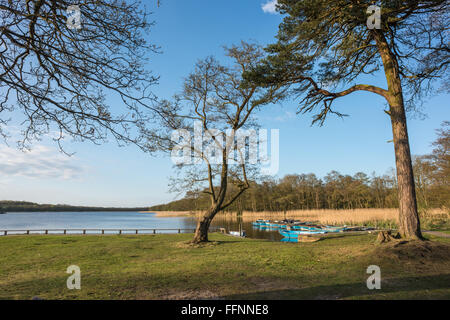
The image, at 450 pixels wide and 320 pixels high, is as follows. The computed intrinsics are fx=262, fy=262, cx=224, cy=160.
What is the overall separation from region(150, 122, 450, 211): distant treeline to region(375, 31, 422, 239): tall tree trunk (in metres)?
7.04

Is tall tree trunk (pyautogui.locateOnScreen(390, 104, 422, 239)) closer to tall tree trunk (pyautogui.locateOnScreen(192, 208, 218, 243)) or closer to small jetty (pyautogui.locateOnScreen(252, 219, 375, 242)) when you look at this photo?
small jetty (pyautogui.locateOnScreen(252, 219, 375, 242))

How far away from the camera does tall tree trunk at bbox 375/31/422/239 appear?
7.67 m

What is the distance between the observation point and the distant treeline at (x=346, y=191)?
18.9m

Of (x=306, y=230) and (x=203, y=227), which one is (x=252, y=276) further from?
(x=306, y=230)

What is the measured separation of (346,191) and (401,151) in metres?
41.5

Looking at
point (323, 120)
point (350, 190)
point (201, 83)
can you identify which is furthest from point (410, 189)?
point (350, 190)

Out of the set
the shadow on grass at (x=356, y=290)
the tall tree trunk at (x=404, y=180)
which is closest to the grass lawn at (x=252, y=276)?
the shadow on grass at (x=356, y=290)

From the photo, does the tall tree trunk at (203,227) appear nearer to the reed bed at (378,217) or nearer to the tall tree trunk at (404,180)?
the tall tree trunk at (404,180)

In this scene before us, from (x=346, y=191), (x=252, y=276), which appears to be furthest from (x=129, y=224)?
(x=252, y=276)

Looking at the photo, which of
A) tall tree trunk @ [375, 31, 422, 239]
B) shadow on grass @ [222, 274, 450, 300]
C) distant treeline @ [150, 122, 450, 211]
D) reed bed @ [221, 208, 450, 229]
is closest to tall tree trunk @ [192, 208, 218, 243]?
distant treeline @ [150, 122, 450, 211]

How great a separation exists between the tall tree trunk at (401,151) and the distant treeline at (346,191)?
704 cm

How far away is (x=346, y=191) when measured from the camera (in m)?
45.9
